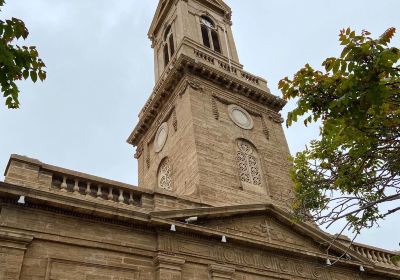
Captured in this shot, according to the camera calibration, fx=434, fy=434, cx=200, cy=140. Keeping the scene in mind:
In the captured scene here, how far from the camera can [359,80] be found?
6652 millimetres

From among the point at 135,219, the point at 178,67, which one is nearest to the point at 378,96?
the point at 135,219

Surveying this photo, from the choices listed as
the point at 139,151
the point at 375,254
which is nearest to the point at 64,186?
the point at 139,151

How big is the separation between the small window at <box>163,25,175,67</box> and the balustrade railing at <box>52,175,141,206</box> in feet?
45.9

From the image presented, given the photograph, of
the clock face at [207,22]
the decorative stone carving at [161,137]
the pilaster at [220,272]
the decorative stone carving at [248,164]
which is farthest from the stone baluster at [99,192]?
the clock face at [207,22]

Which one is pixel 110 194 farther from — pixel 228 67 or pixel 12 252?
pixel 228 67

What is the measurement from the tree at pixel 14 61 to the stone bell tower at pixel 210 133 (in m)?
8.61

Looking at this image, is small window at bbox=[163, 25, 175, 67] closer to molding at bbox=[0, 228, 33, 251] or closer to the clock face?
the clock face

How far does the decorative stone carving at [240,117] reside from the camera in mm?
20172

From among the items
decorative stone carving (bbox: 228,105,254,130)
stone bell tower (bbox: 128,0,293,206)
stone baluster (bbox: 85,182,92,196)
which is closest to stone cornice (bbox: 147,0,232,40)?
stone bell tower (bbox: 128,0,293,206)

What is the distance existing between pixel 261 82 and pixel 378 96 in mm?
16957

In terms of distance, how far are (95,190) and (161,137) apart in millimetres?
8484

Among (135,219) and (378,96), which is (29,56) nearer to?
(378,96)

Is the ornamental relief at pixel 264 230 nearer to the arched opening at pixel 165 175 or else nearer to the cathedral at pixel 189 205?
the cathedral at pixel 189 205

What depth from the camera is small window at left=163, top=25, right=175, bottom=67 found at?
25938 millimetres
